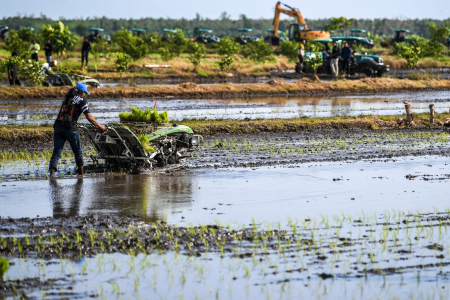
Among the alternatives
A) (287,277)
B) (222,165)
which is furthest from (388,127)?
(287,277)

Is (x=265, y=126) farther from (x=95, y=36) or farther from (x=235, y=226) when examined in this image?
(x=95, y=36)

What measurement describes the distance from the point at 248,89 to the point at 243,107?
680 centimetres

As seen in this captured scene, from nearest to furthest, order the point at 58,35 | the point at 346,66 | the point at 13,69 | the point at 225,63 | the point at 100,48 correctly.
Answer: the point at 13,69, the point at 346,66, the point at 58,35, the point at 225,63, the point at 100,48

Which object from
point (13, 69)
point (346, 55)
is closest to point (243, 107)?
point (13, 69)

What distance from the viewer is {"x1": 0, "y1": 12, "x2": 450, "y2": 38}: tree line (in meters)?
134

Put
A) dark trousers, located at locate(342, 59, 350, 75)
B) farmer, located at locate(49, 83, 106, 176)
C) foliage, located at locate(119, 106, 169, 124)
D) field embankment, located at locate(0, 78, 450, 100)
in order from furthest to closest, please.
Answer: dark trousers, located at locate(342, 59, 350, 75) → field embankment, located at locate(0, 78, 450, 100) → foliage, located at locate(119, 106, 169, 124) → farmer, located at locate(49, 83, 106, 176)

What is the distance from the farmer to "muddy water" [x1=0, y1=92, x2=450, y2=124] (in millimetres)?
8171

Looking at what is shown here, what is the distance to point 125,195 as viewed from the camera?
35.3ft

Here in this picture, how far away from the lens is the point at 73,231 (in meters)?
8.51

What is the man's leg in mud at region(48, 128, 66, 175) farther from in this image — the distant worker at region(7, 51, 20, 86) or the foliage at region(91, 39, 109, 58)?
the foliage at region(91, 39, 109, 58)

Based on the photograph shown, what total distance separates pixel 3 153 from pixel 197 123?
573 cm

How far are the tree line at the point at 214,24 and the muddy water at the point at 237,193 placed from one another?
112516mm

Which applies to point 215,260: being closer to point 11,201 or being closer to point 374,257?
point 374,257

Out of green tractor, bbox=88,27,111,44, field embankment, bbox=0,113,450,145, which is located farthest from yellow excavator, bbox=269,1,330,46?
field embankment, bbox=0,113,450,145
